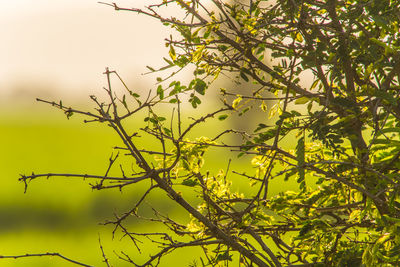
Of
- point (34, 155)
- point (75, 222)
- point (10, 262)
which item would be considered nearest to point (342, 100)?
point (10, 262)

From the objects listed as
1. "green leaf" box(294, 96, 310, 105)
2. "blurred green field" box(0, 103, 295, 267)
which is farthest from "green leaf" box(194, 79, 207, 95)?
"blurred green field" box(0, 103, 295, 267)

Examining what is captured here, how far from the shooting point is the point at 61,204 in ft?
41.2

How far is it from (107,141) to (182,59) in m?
16.7

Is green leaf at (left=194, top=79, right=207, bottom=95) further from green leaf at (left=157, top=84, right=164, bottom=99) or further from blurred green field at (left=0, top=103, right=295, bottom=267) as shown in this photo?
blurred green field at (left=0, top=103, right=295, bottom=267)

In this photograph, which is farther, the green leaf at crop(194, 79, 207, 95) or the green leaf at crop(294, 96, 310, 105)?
the green leaf at crop(194, 79, 207, 95)

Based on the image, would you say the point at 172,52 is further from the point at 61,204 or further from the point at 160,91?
the point at 61,204

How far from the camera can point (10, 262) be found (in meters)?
8.51

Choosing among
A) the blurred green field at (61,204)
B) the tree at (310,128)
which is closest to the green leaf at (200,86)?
the tree at (310,128)

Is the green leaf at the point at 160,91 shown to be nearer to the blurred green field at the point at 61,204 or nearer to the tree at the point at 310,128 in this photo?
the tree at the point at 310,128

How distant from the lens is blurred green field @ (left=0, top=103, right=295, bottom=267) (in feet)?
32.6

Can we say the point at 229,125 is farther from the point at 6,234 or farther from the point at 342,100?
the point at 342,100

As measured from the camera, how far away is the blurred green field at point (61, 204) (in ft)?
32.6

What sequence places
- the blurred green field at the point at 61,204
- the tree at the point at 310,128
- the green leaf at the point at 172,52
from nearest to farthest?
the tree at the point at 310,128, the green leaf at the point at 172,52, the blurred green field at the point at 61,204

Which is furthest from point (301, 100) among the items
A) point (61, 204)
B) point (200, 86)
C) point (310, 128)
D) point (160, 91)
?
point (61, 204)
